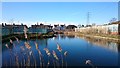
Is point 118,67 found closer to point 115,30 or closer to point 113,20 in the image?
point 115,30

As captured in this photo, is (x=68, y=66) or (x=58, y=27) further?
(x=58, y=27)

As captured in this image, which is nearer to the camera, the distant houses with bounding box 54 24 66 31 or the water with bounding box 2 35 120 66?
the water with bounding box 2 35 120 66

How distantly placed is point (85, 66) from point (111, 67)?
1261mm

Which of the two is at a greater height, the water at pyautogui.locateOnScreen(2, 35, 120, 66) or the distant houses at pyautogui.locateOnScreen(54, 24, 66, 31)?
the distant houses at pyautogui.locateOnScreen(54, 24, 66, 31)

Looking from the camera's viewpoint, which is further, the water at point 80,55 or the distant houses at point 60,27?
the distant houses at point 60,27

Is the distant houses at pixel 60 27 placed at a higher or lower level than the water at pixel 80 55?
→ higher

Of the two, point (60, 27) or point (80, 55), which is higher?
point (60, 27)

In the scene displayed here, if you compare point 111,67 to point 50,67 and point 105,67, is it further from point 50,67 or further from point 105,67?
point 50,67

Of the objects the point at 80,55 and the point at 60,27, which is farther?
the point at 60,27

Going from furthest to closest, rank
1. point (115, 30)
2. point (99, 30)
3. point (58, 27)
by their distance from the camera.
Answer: point (58, 27) → point (99, 30) → point (115, 30)

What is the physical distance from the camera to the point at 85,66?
10.1m

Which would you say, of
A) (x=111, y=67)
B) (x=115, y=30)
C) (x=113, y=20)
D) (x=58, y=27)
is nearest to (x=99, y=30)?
(x=113, y=20)

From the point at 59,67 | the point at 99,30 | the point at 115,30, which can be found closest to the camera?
the point at 59,67

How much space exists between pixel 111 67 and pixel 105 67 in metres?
0.28
